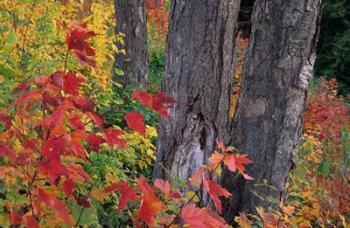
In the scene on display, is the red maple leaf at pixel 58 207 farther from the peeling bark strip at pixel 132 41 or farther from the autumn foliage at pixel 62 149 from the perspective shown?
the peeling bark strip at pixel 132 41

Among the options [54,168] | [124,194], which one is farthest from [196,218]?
[54,168]

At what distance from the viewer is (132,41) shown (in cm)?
796

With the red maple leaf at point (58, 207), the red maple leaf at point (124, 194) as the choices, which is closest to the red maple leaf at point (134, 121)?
the red maple leaf at point (124, 194)

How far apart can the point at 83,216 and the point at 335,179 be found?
2.98 m

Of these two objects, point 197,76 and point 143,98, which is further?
point 197,76

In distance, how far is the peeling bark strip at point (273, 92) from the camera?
3484 mm

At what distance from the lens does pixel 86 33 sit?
5.57 feet

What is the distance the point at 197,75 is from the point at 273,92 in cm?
61

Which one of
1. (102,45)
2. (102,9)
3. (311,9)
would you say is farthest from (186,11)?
(102,9)

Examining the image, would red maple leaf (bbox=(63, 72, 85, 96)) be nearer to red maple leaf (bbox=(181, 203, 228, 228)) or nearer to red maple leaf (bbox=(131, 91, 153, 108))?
red maple leaf (bbox=(131, 91, 153, 108))

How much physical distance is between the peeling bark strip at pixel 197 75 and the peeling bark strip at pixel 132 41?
4331mm

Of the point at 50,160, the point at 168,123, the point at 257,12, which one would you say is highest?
the point at 257,12

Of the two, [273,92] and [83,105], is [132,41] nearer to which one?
[273,92]

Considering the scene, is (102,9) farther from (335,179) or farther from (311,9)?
(335,179)
